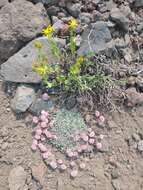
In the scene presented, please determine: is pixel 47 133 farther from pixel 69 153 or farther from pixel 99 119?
pixel 99 119

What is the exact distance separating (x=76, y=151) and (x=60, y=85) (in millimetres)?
667

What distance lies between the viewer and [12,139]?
352 cm

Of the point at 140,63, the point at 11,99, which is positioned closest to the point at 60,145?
the point at 11,99

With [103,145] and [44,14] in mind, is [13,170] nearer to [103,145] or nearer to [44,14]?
[103,145]

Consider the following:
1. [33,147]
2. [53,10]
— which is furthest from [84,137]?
[53,10]

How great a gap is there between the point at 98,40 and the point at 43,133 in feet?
3.52

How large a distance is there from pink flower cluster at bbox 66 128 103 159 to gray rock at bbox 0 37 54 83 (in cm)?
71

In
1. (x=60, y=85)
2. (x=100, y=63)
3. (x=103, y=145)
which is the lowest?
(x=103, y=145)

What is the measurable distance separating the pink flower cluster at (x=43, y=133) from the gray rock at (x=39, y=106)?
0.05 metres

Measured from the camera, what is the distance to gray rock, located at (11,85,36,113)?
3.56 m

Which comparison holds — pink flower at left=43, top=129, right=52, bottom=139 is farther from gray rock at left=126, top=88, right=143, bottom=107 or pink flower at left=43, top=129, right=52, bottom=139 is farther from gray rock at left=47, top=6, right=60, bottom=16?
gray rock at left=47, top=6, right=60, bottom=16

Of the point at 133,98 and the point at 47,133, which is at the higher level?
the point at 133,98

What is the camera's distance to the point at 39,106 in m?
3.57

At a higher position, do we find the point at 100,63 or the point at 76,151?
the point at 100,63
